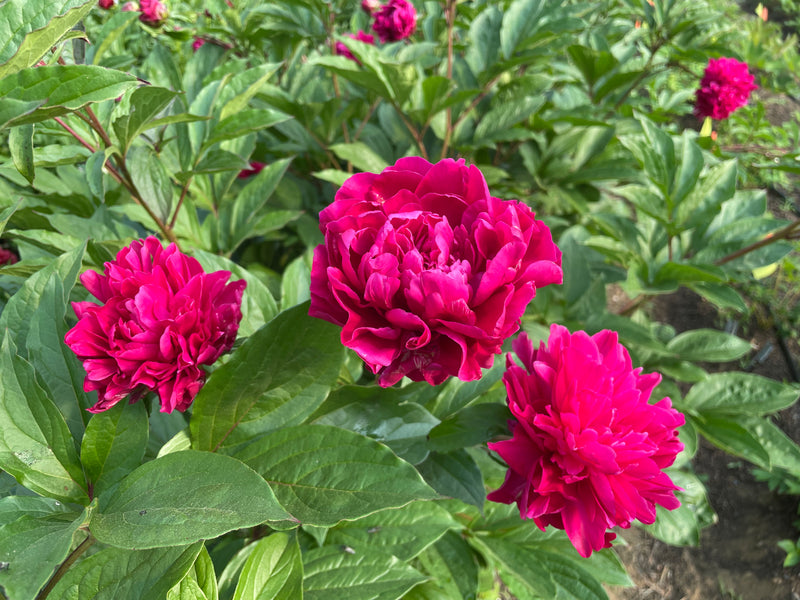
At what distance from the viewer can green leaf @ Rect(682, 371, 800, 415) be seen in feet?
4.54

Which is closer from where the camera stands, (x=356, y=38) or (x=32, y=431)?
(x=32, y=431)

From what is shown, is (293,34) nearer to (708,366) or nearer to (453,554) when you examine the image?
(453,554)

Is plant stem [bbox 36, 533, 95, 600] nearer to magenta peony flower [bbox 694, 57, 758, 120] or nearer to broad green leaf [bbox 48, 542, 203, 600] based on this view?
broad green leaf [bbox 48, 542, 203, 600]

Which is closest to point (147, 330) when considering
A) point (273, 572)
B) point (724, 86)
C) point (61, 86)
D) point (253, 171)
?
point (61, 86)

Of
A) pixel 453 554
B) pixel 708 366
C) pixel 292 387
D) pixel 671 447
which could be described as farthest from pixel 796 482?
pixel 292 387

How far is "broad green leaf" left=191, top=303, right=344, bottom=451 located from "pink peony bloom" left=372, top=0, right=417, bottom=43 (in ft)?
4.14

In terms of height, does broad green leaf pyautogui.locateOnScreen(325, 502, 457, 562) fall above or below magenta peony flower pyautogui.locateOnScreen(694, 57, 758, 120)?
below

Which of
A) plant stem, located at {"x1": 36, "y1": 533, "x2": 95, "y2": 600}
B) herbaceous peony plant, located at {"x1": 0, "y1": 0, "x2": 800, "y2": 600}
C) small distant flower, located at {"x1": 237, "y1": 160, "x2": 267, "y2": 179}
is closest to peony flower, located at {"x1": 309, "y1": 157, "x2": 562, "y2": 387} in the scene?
herbaceous peony plant, located at {"x1": 0, "y1": 0, "x2": 800, "y2": 600}

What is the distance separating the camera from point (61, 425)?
24.8 inches

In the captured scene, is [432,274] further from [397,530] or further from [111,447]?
[397,530]

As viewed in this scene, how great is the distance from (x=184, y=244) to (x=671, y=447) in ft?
3.38

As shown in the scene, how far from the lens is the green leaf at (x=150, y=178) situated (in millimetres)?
967

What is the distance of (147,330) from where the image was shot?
62 cm

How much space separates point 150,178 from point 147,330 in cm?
48
